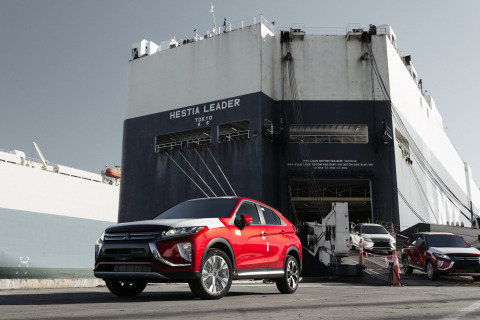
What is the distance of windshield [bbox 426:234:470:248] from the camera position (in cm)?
1420

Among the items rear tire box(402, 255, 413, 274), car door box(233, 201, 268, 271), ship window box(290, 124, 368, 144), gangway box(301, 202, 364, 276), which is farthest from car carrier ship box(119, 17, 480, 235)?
car door box(233, 201, 268, 271)

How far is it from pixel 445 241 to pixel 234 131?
721 inches

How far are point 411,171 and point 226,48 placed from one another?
52.8 feet

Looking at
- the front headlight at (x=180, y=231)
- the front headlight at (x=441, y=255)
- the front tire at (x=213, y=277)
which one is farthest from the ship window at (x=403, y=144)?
the front headlight at (x=180, y=231)

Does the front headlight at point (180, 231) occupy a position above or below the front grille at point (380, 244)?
below

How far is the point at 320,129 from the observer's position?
29766mm

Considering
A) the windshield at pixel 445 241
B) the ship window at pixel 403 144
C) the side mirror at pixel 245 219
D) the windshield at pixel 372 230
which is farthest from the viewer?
the ship window at pixel 403 144

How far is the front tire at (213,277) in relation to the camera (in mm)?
5988

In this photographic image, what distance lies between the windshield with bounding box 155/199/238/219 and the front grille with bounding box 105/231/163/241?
101cm

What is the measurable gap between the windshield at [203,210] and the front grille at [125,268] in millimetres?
1259

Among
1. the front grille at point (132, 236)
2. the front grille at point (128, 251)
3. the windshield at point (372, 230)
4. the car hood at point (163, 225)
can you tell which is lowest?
the front grille at point (128, 251)

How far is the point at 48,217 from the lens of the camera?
36.6 m

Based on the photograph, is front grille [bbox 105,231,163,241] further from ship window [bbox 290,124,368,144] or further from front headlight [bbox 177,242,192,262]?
ship window [bbox 290,124,368,144]

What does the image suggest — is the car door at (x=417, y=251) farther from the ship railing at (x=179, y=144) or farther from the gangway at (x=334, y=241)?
the ship railing at (x=179, y=144)
